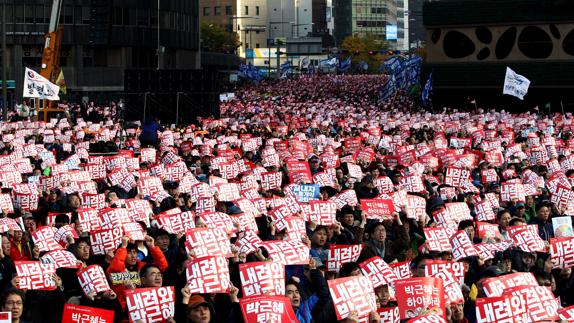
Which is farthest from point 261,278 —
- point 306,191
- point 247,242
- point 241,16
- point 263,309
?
point 241,16

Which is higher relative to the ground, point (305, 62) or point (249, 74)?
point (305, 62)

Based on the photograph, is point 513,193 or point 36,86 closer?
point 513,193

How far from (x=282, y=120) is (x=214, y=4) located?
131 metres

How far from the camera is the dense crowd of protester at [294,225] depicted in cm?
1191

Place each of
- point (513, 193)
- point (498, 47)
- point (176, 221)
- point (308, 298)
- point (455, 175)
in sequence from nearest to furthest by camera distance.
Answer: point (308, 298) → point (176, 221) → point (513, 193) → point (455, 175) → point (498, 47)

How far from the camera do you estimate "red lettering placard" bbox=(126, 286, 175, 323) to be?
11.1 m

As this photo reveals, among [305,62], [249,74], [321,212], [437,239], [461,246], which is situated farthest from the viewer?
[305,62]

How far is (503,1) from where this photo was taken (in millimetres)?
65625

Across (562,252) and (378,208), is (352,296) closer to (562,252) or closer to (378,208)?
Result: (562,252)

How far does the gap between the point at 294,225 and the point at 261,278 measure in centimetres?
334

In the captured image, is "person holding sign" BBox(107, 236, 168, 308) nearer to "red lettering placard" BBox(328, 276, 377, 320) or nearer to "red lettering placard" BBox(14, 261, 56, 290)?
"red lettering placard" BBox(14, 261, 56, 290)

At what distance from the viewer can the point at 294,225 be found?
1507cm

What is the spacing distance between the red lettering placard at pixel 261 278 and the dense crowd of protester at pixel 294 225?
0.02m

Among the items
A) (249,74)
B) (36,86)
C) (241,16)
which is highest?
(241,16)
